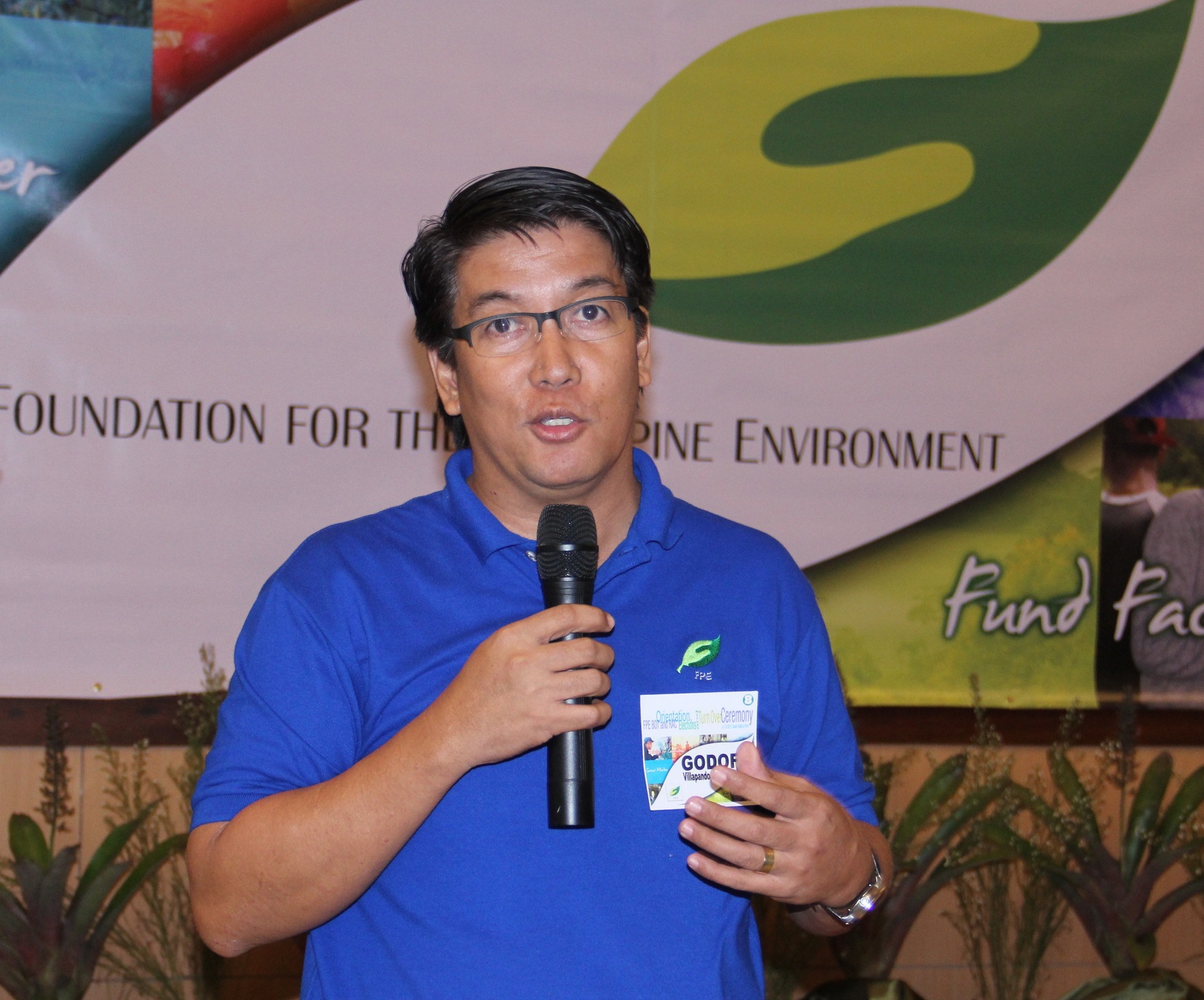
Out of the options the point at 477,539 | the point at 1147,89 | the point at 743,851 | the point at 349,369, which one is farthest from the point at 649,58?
the point at 743,851

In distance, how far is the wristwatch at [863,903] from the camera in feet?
4.74

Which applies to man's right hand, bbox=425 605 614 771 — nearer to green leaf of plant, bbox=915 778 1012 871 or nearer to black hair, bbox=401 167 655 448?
black hair, bbox=401 167 655 448

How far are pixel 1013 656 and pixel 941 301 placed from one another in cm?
107

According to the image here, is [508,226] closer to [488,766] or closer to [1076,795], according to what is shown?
[488,766]

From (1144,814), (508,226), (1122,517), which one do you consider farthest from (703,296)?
(508,226)

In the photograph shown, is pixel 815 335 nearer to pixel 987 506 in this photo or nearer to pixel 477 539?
pixel 987 506

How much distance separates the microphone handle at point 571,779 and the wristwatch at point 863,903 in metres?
0.46

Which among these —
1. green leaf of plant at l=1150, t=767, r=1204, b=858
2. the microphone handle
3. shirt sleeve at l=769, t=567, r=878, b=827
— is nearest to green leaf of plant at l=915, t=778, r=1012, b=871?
green leaf of plant at l=1150, t=767, r=1204, b=858

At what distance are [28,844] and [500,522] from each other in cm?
191

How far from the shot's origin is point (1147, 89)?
361 centimetres

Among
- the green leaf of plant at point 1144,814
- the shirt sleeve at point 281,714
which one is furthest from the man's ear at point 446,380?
the green leaf of plant at point 1144,814

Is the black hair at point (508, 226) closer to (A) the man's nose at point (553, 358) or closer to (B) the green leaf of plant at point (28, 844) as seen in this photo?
(A) the man's nose at point (553, 358)

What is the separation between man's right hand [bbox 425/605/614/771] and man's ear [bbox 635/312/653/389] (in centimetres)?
58

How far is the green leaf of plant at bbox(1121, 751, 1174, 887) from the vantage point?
3299 mm
